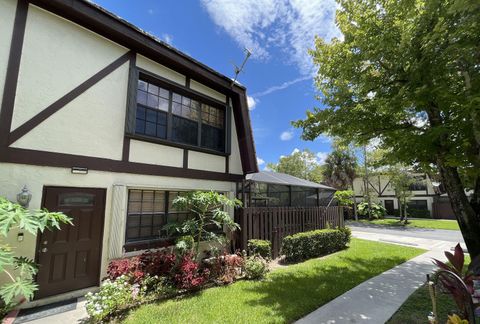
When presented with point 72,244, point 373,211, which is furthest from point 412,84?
point 373,211

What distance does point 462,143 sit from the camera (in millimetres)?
5191

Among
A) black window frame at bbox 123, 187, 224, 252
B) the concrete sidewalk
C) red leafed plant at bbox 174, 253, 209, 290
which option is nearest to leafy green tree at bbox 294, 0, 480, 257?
the concrete sidewalk

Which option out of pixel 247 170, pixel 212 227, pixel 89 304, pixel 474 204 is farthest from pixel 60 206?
pixel 474 204

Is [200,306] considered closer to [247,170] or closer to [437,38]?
[247,170]

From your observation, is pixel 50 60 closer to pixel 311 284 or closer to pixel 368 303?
pixel 311 284

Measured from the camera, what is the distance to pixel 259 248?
7965 millimetres

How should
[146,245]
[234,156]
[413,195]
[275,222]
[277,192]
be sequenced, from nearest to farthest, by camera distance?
[146,245] < [234,156] < [275,222] < [277,192] < [413,195]

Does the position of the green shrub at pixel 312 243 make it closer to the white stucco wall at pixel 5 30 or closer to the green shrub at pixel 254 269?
the green shrub at pixel 254 269

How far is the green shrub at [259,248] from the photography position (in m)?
7.93

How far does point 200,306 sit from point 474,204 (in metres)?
7.27

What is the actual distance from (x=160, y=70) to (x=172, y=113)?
4.22 ft

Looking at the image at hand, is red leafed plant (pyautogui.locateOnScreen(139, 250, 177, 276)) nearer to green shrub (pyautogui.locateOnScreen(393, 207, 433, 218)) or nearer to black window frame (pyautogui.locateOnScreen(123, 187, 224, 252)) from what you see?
black window frame (pyautogui.locateOnScreen(123, 187, 224, 252))

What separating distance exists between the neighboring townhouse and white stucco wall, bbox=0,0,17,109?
1276 inches

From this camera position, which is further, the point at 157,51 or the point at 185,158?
the point at 185,158
